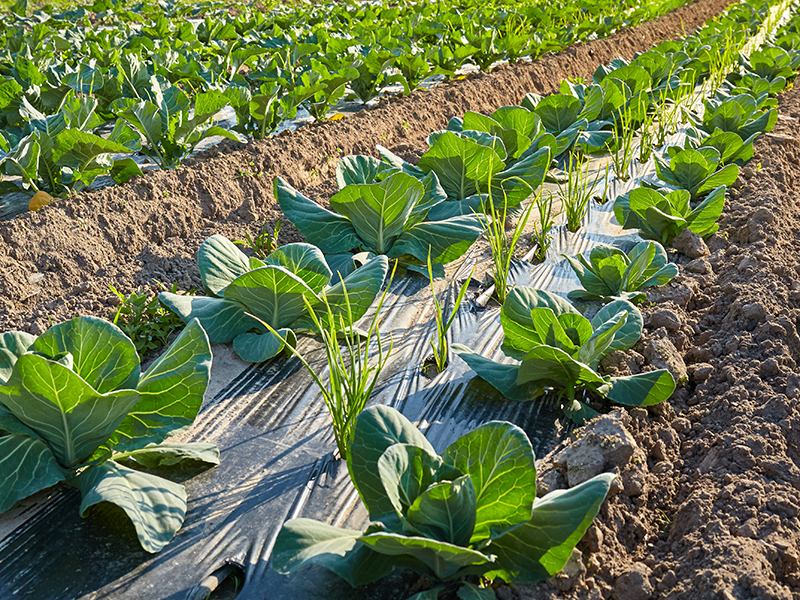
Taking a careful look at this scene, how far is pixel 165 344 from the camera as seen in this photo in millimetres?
2531

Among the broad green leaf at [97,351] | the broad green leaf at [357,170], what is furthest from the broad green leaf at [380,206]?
the broad green leaf at [97,351]

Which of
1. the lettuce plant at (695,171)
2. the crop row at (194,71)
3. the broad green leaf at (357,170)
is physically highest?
the crop row at (194,71)

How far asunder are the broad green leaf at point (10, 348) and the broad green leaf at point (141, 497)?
0.35 metres

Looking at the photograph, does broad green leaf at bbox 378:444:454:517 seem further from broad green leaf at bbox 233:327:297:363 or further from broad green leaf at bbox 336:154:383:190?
broad green leaf at bbox 336:154:383:190

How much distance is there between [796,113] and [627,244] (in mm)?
3101

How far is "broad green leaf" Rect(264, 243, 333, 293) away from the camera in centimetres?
246

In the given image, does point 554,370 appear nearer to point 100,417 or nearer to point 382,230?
point 382,230

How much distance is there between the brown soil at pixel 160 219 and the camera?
282cm

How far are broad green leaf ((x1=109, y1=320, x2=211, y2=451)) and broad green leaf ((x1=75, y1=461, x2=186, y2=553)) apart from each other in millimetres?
101

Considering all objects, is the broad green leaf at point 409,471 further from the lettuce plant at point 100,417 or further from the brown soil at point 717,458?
the lettuce plant at point 100,417

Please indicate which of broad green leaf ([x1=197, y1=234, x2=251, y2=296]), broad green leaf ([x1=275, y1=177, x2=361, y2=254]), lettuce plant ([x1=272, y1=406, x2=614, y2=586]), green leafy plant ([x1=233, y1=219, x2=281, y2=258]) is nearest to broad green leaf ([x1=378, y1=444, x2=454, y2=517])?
lettuce plant ([x1=272, y1=406, x2=614, y2=586])

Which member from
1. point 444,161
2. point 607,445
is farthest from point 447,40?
point 607,445

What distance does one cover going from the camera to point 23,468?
1.72m

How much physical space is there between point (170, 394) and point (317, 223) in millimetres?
1375
